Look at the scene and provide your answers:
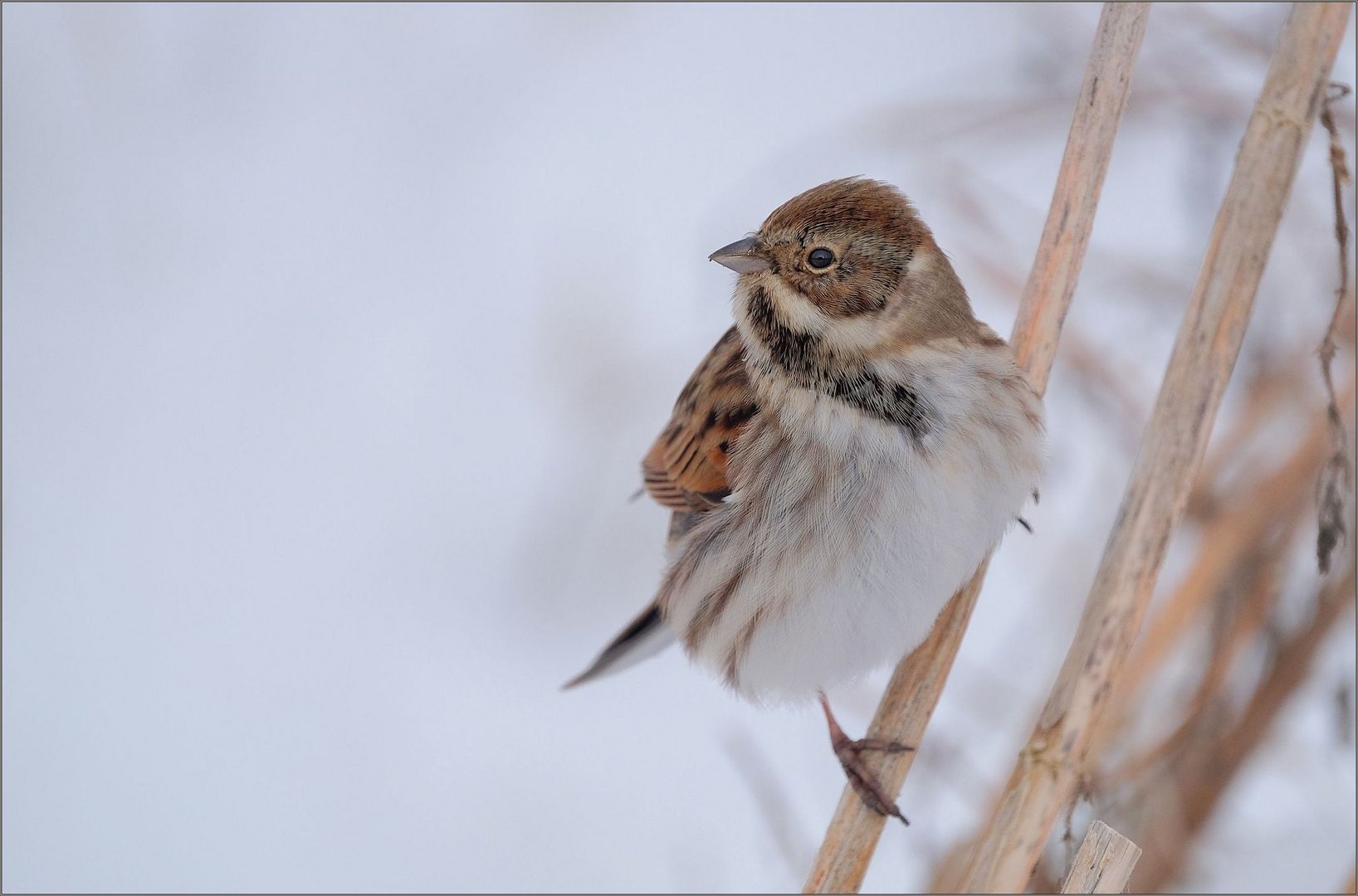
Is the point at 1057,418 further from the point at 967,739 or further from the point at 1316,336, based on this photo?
the point at 967,739

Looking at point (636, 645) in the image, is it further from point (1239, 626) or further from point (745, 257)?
point (1239, 626)

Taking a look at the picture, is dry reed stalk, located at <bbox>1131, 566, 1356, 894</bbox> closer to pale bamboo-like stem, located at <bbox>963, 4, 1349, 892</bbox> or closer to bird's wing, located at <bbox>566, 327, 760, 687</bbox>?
pale bamboo-like stem, located at <bbox>963, 4, 1349, 892</bbox>

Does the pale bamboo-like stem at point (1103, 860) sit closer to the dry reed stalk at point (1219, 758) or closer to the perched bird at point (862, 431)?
the perched bird at point (862, 431)

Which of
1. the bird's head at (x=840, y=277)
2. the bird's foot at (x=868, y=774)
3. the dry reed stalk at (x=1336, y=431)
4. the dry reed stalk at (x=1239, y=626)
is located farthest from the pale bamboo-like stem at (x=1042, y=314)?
the dry reed stalk at (x=1239, y=626)

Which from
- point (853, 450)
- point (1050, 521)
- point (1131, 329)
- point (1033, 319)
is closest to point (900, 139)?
point (1131, 329)

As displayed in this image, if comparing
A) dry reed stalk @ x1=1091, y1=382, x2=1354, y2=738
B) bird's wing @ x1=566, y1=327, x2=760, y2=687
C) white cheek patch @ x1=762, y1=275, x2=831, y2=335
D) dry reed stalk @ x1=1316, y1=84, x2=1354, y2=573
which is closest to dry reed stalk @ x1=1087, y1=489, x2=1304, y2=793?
dry reed stalk @ x1=1091, y1=382, x2=1354, y2=738
